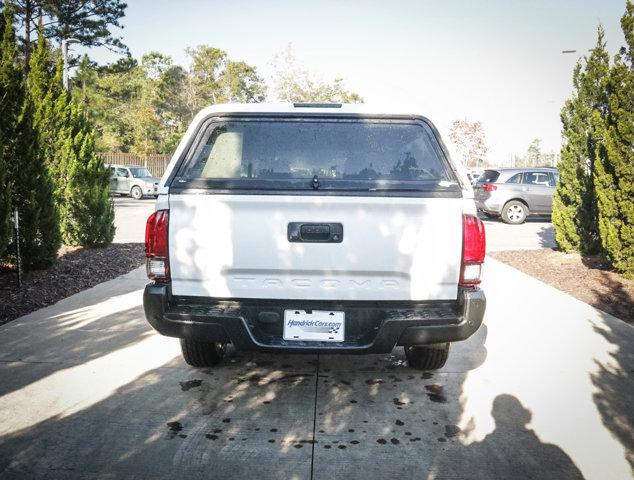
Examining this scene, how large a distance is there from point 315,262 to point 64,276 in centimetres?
549

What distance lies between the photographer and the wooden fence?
120 feet

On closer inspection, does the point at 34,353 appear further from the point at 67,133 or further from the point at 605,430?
the point at 67,133

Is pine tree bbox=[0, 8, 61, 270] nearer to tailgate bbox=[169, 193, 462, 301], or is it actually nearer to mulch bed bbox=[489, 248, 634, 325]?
tailgate bbox=[169, 193, 462, 301]

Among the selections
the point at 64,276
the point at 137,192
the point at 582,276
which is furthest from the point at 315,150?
the point at 137,192

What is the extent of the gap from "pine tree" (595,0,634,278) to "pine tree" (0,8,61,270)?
807 cm

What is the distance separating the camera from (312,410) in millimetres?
3264

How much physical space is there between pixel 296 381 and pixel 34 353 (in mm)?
2313

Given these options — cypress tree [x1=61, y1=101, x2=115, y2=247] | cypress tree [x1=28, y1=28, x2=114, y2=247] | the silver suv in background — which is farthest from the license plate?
the silver suv in background

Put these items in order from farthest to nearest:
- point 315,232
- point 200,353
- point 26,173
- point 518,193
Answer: point 518,193 → point 26,173 → point 200,353 → point 315,232

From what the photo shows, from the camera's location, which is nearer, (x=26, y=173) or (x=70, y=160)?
(x=26, y=173)

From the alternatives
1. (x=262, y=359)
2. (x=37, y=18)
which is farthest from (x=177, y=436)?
(x=37, y=18)

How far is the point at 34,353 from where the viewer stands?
4.21 m

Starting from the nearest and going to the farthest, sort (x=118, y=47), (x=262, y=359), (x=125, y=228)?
(x=262, y=359) < (x=125, y=228) < (x=118, y=47)

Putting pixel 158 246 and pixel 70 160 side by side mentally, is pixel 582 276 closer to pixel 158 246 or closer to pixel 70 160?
pixel 158 246
